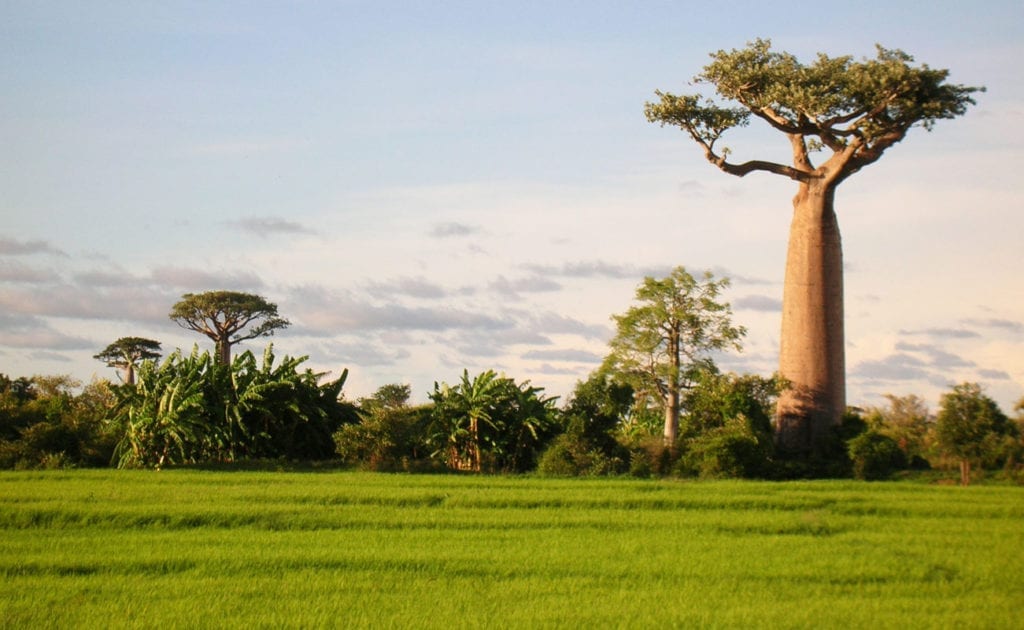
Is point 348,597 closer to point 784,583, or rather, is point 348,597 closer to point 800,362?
point 784,583

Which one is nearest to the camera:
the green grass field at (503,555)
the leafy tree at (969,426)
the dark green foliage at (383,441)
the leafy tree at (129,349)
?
the green grass field at (503,555)

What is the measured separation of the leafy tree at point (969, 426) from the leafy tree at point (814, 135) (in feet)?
10.3

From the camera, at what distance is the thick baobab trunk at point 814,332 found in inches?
856

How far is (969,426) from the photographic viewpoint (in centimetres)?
1845

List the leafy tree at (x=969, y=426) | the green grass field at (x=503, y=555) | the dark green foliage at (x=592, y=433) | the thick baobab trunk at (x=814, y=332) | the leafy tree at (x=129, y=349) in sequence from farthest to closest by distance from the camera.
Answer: the leafy tree at (x=129, y=349) < the thick baobab trunk at (x=814, y=332) < the dark green foliage at (x=592, y=433) < the leafy tree at (x=969, y=426) < the green grass field at (x=503, y=555)

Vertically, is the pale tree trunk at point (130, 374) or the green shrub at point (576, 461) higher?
the pale tree trunk at point (130, 374)

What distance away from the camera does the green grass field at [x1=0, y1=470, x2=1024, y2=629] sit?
8688 mm

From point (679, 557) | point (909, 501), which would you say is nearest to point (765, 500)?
point (909, 501)

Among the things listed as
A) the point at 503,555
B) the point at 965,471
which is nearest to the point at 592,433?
the point at 965,471

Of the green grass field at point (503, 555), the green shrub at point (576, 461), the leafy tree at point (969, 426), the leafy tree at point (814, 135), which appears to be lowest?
the green grass field at point (503, 555)

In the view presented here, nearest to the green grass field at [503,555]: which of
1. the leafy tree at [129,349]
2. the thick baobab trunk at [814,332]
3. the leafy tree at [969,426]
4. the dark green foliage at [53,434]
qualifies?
the leafy tree at [969,426]

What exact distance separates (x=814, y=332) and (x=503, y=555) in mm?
12877

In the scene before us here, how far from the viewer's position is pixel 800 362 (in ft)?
71.9

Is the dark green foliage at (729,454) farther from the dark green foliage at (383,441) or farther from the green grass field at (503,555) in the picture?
the dark green foliage at (383,441)
